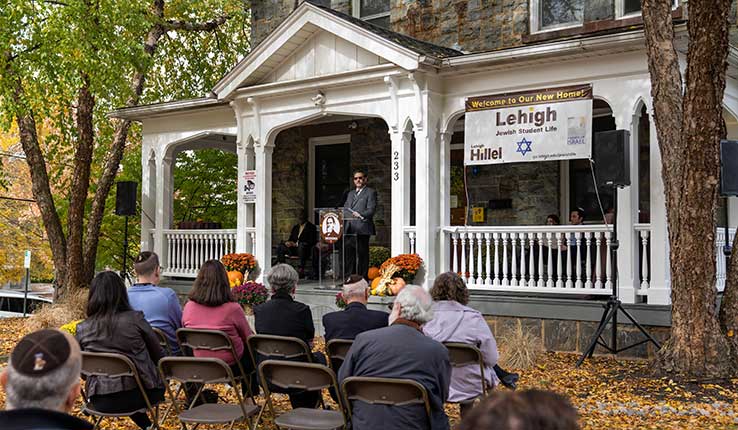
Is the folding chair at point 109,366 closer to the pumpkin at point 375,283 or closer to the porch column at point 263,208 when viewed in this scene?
the pumpkin at point 375,283

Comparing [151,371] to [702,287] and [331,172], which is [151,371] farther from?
[331,172]

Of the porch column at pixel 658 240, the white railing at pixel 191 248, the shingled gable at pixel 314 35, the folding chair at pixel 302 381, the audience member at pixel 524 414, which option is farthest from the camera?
the white railing at pixel 191 248

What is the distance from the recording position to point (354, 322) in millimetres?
5461

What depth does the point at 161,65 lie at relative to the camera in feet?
57.6

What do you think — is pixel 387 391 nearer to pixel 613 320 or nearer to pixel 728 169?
pixel 613 320

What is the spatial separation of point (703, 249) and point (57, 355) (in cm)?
662

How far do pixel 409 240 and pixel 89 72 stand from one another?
586 centimetres

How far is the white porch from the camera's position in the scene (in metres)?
9.34

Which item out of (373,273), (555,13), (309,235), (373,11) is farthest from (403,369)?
(373,11)

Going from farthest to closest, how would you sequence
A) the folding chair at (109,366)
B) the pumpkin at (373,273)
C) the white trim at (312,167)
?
the white trim at (312,167), the pumpkin at (373,273), the folding chair at (109,366)

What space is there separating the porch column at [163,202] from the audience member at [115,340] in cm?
900

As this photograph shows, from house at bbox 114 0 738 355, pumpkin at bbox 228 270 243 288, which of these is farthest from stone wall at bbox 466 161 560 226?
pumpkin at bbox 228 270 243 288

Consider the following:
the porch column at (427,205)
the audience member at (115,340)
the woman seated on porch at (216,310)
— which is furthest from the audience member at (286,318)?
the porch column at (427,205)

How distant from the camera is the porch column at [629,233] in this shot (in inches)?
363
